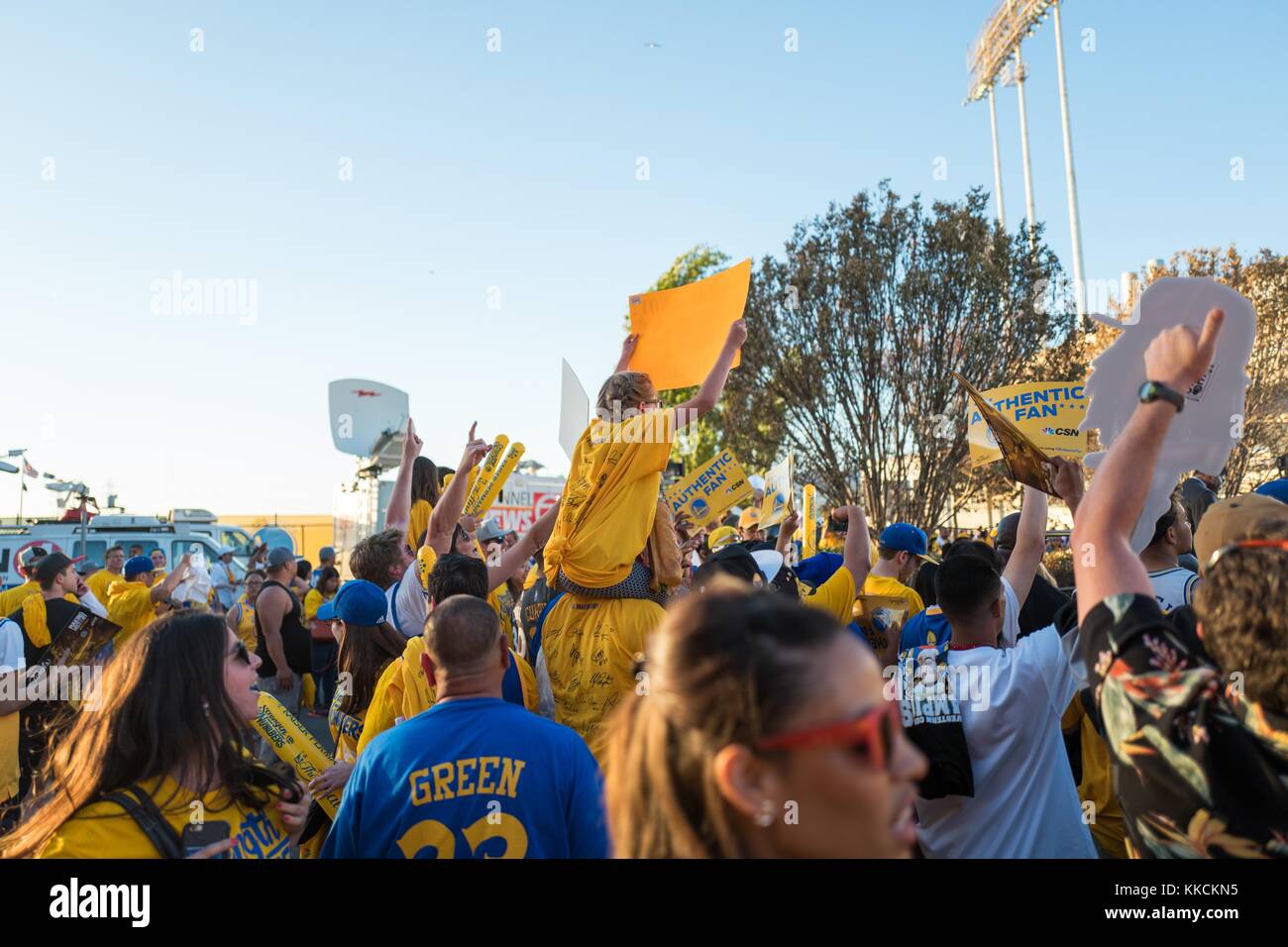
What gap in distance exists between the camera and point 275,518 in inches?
1294

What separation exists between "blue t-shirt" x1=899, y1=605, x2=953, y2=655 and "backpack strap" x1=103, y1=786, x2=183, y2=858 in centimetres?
262

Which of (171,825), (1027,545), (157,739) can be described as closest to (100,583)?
(157,739)

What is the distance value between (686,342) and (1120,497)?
8.62 feet

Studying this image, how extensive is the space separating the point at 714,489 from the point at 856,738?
5.73 meters

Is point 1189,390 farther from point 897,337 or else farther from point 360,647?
point 897,337

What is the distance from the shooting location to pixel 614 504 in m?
3.83

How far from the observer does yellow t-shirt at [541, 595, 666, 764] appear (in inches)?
146

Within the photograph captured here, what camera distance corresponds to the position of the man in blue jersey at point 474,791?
2.31m

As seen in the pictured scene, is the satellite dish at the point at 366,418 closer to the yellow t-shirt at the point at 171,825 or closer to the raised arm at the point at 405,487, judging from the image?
the raised arm at the point at 405,487

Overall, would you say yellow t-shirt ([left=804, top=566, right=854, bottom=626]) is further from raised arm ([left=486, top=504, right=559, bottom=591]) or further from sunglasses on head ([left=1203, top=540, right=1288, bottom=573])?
sunglasses on head ([left=1203, top=540, right=1288, bottom=573])

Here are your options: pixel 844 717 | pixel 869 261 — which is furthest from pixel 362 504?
pixel 844 717

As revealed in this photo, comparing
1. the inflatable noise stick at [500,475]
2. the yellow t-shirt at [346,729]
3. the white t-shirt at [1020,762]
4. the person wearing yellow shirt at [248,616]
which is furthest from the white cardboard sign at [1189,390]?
the person wearing yellow shirt at [248,616]
